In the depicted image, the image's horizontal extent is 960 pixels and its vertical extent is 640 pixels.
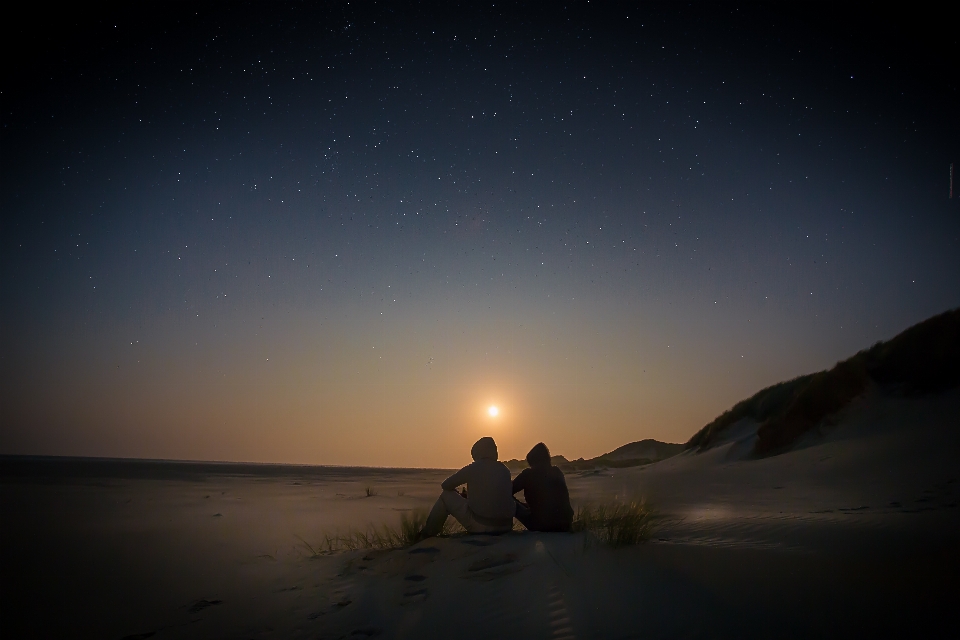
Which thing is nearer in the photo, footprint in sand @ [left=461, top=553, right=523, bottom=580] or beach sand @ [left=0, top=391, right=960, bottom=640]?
beach sand @ [left=0, top=391, right=960, bottom=640]

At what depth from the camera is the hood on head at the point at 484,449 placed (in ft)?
22.2

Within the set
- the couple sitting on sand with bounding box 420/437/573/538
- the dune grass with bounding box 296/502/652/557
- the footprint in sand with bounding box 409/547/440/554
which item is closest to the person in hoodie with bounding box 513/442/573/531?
the couple sitting on sand with bounding box 420/437/573/538

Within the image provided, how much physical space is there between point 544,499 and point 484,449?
1.00 metres

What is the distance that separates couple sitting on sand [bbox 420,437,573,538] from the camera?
6.55m

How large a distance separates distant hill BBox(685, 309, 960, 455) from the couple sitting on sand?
13331 millimetres

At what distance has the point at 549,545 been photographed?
572 cm

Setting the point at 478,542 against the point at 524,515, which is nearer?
the point at 478,542

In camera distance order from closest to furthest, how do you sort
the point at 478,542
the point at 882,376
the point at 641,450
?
1. the point at 478,542
2. the point at 882,376
3. the point at 641,450

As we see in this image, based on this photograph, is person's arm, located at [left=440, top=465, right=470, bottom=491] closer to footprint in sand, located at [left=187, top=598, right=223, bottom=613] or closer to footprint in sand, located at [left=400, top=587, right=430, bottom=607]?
footprint in sand, located at [left=400, top=587, right=430, bottom=607]

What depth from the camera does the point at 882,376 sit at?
1648 cm

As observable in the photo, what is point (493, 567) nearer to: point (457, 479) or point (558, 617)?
point (558, 617)

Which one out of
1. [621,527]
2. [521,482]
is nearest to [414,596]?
[621,527]

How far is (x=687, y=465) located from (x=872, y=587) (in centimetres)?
1857

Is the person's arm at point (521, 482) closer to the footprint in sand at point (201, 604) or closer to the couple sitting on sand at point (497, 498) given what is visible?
the couple sitting on sand at point (497, 498)
